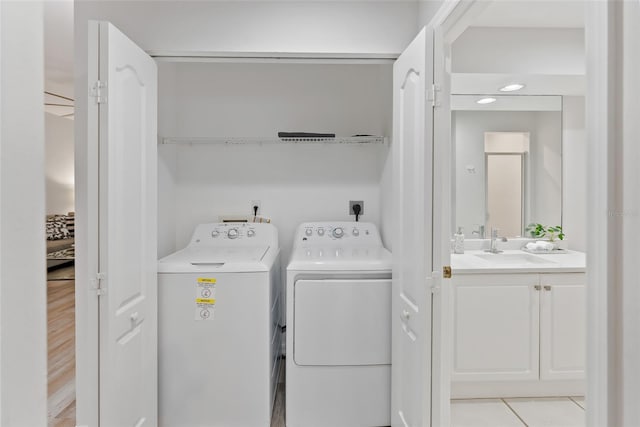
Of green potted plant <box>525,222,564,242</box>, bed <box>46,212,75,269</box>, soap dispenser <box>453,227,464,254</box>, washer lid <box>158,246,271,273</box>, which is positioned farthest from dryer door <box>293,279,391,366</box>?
bed <box>46,212,75,269</box>

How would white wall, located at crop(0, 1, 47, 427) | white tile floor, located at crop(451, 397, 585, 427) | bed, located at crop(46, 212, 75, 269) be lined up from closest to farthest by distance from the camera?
white wall, located at crop(0, 1, 47, 427)
white tile floor, located at crop(451, 397, 585, 427)
bed, located at crop(46, 212, 75, 269)

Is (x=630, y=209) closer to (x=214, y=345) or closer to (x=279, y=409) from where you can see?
(x=214, y=345)

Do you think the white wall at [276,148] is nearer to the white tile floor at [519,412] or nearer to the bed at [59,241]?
the white tile floor at [519,412]

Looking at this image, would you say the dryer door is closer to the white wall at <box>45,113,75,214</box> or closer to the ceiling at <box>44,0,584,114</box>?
the ceiling at <box>44,0,584,114</box>

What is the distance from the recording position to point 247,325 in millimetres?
1949

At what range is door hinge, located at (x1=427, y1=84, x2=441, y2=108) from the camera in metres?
1.41

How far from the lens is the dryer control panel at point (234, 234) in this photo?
2.61 meters

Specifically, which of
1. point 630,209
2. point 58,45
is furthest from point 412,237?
point 58,45

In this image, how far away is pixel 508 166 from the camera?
278cm

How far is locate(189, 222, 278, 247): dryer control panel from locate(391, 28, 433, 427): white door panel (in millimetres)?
1069

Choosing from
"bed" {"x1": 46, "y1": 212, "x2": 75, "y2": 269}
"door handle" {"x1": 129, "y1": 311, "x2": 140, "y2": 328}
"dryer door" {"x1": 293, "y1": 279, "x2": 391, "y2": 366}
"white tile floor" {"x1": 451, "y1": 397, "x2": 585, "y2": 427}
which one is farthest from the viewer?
"bed" {"x1": 46, "y1": 212, "x2": 75, "y2": 269}

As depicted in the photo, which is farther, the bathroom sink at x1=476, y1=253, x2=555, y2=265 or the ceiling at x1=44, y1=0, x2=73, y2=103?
the ceiling at x1=44, y1=0, x2=73, y2=103

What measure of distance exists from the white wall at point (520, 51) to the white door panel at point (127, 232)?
79.1 inches

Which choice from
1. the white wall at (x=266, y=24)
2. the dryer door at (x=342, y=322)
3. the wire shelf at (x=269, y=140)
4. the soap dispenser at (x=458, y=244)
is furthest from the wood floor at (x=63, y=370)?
the white wall at (x=266, y=24)
